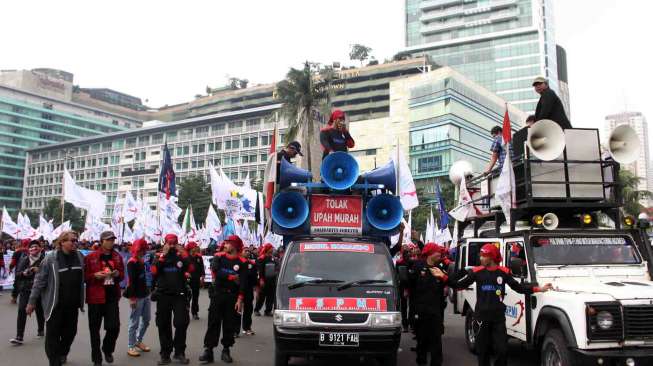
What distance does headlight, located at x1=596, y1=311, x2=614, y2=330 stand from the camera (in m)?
5.63

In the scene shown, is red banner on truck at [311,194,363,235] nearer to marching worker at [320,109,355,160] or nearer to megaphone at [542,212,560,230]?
marching worker at [320,109,355,160]

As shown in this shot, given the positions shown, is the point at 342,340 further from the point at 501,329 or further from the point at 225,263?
the point at 225,263

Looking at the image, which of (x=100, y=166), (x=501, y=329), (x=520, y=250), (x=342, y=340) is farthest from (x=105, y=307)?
(x=100, y=166)

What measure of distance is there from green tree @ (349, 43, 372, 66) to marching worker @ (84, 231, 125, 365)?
3931 inches

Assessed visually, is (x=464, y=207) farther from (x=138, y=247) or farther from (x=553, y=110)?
(x=138, y=247)

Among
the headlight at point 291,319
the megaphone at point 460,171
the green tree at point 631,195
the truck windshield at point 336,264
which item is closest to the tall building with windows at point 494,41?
the green tree at point 631,195

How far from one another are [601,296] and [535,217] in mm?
1712

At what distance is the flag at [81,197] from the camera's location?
20656mm

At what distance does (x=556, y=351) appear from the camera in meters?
6.07

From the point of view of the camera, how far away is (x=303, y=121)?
33.2 metres

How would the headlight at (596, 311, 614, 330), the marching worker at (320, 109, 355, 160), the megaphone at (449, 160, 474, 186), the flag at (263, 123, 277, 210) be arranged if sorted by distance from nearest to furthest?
1. the headlight at (596, 311, 614, 330)
2. the flag at (263, 123, 277, 210)
3. the marching worker at (320, 109, 355, 160)
4. the megaphone at (449, 160, 474, 186)

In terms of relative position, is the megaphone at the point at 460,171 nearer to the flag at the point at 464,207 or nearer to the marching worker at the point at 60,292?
the flag at the point at 464,207

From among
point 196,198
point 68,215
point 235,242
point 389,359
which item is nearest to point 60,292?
point 235,242

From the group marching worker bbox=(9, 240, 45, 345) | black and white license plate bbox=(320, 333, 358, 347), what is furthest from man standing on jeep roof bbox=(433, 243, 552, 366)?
marching worker bbox=(9, 240, 45, 345)
